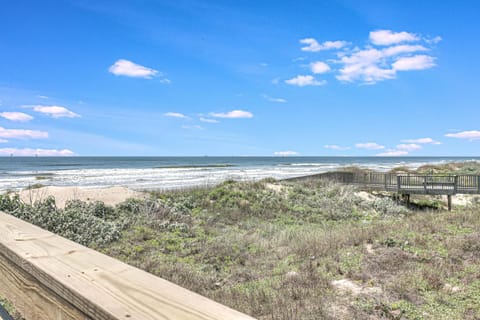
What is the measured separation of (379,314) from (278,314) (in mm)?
1286

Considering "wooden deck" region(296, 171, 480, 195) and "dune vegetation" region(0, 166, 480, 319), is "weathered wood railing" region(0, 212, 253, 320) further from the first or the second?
"wooden deck" region(296, 171, 480, 195)

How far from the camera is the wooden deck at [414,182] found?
2141cm

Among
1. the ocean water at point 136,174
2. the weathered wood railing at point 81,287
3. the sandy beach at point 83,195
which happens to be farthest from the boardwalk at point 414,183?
the weathered wood railing at point 81,287

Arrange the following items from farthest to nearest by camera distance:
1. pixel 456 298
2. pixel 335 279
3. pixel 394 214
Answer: pixel 394 214 < pixel 335 279 < pixel 456 298

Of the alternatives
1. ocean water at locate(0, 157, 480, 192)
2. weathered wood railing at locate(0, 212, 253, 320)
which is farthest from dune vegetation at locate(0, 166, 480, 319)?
ocean water at locate(0, 157, 480, 192)

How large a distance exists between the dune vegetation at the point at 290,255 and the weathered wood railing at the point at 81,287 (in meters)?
3.59

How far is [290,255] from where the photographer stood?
8.14 meters

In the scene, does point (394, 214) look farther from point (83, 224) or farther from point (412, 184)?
point (83, 224)

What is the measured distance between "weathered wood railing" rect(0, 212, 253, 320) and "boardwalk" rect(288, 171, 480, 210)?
22961 millimetres

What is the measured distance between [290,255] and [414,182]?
18.0 metres

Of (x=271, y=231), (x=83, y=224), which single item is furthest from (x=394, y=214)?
(x=83, y=224)

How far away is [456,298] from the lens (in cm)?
507

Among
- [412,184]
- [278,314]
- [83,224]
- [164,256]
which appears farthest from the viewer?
[412,184]

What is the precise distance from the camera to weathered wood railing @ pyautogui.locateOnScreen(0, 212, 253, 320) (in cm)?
93
